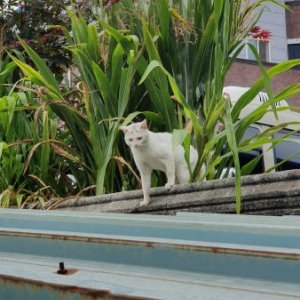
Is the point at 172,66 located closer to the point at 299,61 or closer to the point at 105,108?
the point at 105,108

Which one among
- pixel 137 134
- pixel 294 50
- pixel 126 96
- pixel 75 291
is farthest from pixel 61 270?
pixel 294 50

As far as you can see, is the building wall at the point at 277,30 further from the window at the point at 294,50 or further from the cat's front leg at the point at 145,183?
the cat's front leg at the point at 145,183

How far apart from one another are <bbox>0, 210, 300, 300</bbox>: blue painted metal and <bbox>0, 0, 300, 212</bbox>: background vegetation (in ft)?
6.10

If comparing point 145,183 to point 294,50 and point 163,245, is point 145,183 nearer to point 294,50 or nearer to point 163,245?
point 163,245

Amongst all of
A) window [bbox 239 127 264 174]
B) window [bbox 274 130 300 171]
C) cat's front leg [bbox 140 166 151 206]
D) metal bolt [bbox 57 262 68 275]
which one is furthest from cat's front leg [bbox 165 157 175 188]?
metal bolt [bbox 57 262 68 275]

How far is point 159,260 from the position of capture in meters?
0.92

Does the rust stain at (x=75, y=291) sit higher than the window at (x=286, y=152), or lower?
higher

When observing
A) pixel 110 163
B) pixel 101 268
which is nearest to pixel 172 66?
pixel 110 163

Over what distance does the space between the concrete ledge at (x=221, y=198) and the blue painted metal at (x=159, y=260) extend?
1202 millimetres

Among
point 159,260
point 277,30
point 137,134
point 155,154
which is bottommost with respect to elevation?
point 155,154

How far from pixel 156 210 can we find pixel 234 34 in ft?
4.10

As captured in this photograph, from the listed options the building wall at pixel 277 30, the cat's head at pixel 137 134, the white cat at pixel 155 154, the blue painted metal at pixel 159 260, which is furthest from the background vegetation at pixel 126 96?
the building wall at pixel 277 30

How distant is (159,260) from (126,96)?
7.88ft

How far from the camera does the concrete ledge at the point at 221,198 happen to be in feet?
7.88
